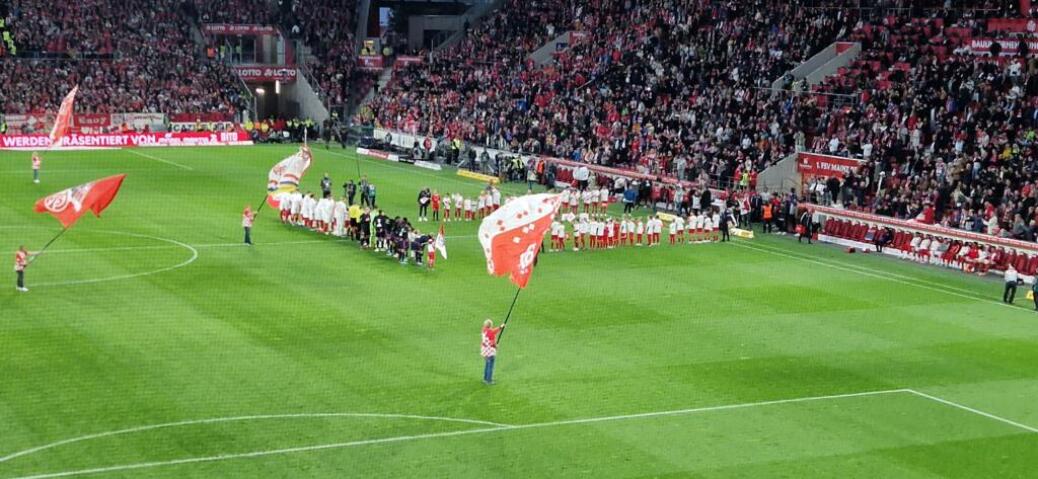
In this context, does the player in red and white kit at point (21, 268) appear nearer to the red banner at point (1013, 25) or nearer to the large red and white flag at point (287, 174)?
the large red and white flag at point (287, 174)

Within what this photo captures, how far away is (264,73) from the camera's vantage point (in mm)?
78250

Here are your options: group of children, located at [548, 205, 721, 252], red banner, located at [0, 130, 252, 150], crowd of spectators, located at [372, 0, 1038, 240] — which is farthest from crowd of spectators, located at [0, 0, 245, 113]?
group of children, located at [548, 205, 721, 252]

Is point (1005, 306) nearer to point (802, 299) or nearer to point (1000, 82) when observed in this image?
point (802, 299)

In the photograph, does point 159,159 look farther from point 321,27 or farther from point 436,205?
point 321,27

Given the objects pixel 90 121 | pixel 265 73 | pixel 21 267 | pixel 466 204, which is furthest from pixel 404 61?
pixel 21 267

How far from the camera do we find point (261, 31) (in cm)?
7938

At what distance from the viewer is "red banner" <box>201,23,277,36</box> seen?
257 feet

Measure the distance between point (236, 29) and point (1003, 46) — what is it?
45.6 meters

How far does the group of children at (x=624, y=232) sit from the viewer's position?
40.1 meters

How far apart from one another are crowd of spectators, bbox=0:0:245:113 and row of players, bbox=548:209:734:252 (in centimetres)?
3475

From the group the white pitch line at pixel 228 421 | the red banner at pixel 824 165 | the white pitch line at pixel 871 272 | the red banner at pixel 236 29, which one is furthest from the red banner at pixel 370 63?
the white pitch line at pixel 228 421

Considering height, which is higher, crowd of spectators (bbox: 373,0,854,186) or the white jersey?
crowd of spectators (bbox: 373,0,854,186)

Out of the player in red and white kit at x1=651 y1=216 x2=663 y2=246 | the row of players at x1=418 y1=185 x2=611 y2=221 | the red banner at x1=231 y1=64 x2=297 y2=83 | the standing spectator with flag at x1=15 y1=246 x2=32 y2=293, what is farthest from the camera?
the red banner at x1=231 y1=64 x2=297 y2=83

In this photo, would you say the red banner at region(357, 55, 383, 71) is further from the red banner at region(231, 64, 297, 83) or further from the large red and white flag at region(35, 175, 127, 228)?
the large red and white flag at region(35, 175, 127, 228)
